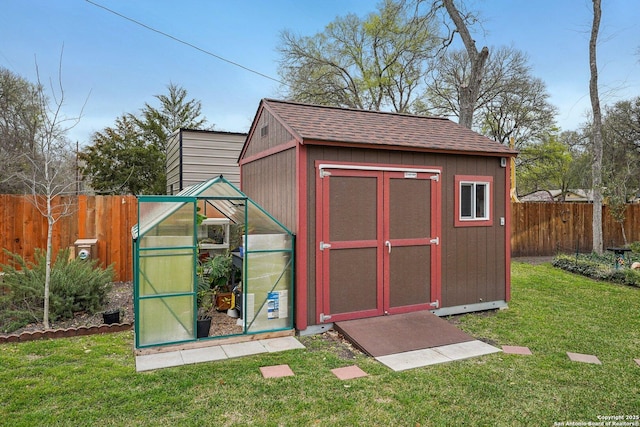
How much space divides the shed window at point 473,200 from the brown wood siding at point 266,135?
2585mm

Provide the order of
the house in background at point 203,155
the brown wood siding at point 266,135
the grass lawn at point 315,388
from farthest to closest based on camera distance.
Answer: the house in background at point 203,155
the brown wood siding at point 266,135
the grass lawn at point 315,388

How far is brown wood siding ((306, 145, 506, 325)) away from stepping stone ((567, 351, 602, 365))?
1.74 metres

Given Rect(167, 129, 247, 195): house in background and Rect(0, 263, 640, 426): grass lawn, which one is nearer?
Rect(0, 263, 640, 426): grass lawn

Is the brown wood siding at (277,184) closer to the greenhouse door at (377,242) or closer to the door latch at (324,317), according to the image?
the greenhouse door at (377,242)

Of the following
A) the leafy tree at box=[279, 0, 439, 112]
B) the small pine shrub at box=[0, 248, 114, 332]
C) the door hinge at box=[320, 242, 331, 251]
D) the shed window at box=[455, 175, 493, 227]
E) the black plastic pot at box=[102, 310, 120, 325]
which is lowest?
the black plastic pot at box=[102, 310, 120, 325]

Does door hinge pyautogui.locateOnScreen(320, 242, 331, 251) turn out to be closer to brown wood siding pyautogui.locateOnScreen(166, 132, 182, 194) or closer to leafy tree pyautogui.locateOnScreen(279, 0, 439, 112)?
brown wood siding pyautogui.locateOnScreen(166, 132, 182, 194)

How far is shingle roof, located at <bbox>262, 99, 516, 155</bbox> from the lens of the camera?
507 cm

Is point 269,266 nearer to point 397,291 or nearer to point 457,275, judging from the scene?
point 397,291

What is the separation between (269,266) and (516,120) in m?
20.5

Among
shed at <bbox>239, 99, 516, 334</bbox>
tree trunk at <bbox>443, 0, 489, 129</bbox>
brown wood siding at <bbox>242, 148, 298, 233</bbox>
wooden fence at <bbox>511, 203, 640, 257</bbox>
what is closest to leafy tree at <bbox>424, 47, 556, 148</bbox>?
tree trunk at <bbox>443, 0, 489, 129</bbox>

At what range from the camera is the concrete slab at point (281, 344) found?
174 inches

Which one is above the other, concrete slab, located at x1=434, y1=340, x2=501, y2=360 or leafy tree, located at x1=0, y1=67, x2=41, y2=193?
leafy tree, located at x1=0, y1=67, x2=41, y2=193

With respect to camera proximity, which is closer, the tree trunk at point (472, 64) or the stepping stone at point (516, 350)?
the stepping stone at point (516, 350)

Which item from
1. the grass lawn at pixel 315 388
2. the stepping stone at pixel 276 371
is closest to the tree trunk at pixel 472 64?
the grass lawn at pixel 315 388
